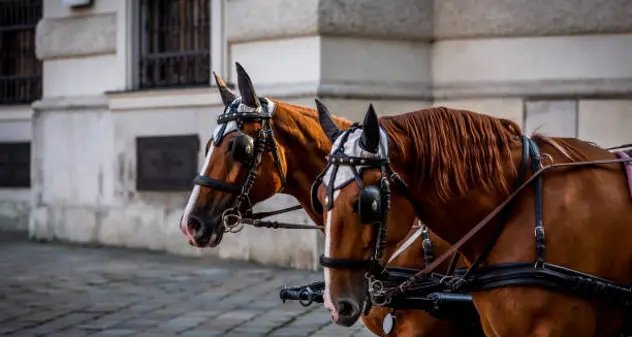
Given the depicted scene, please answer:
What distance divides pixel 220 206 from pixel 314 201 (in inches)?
43.8

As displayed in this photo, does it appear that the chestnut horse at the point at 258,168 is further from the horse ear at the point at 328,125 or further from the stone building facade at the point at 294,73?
the stone building facade at the point at 294,73

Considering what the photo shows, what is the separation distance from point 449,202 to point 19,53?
12.5 meters

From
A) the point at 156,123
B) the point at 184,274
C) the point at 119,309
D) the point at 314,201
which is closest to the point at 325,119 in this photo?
the point at 314,201

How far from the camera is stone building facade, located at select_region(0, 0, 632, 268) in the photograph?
10.1 meters

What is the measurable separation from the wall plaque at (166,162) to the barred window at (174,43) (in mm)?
736

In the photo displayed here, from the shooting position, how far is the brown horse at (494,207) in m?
3.40

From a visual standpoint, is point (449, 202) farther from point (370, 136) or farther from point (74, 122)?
point (74, 122)

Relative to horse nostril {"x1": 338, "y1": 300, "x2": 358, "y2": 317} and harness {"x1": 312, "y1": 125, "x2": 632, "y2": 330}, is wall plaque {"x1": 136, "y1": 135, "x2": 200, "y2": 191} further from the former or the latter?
horse nostril {"x1": 338, "y1": 300, "x2": 358, "y2": 317}

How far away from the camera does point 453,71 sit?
34.7 feet

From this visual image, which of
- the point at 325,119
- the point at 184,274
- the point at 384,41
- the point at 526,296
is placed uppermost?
the point at 384,41

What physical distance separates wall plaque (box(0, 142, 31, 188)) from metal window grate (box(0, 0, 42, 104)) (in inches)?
27.3

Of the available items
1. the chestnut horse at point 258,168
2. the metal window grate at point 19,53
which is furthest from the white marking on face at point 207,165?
the metal window grate at point 19,53

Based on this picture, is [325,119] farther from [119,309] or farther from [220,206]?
[119,309]

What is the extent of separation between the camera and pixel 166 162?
11.5m
